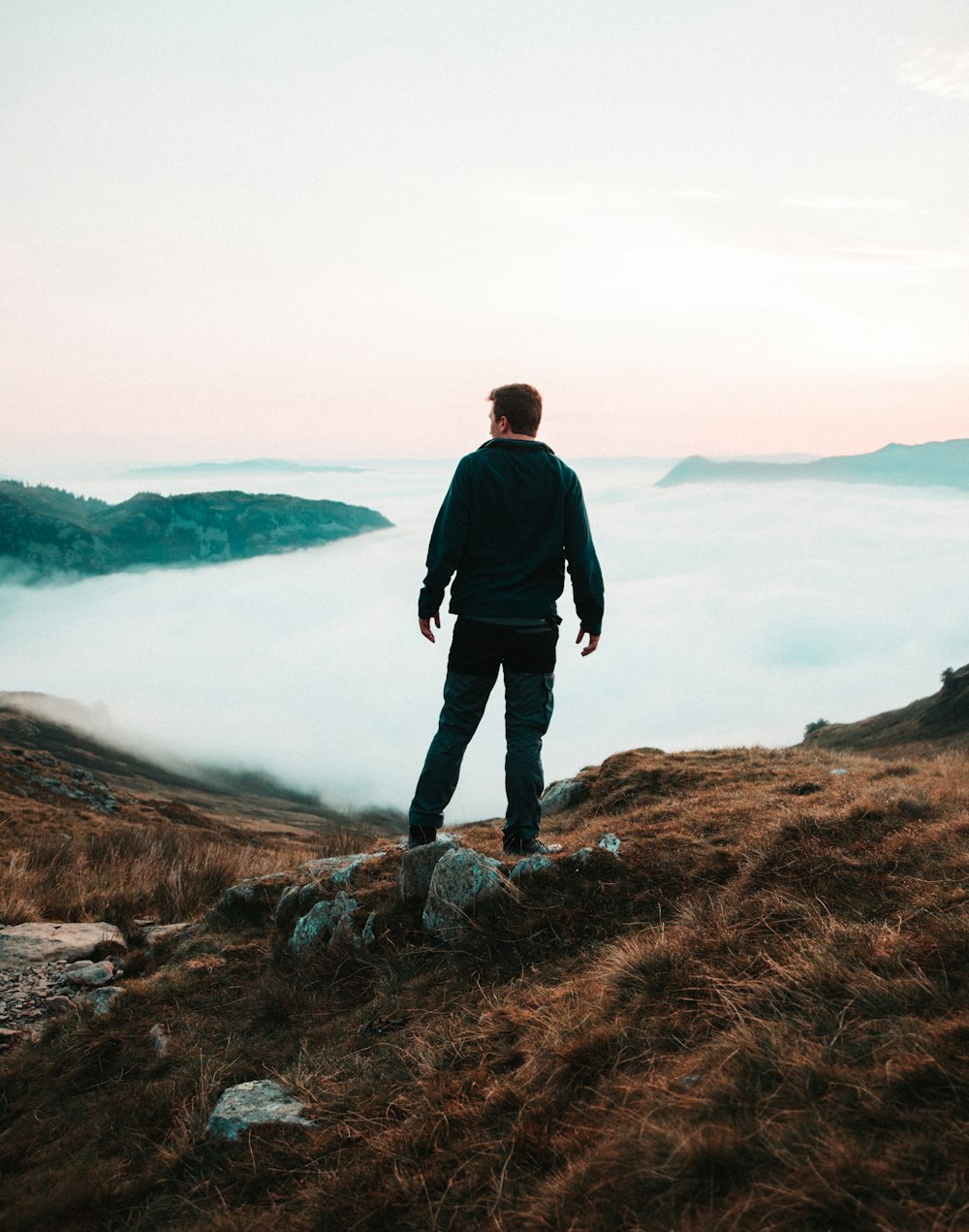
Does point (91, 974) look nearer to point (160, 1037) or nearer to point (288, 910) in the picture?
point (288, 910)

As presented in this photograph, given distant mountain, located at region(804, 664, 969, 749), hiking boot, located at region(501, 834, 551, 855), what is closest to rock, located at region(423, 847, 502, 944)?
hiking boot, located at region(501, 834, 551, 855)

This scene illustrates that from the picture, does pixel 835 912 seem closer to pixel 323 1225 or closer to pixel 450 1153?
pixel 450 1153

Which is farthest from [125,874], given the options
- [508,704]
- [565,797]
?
[565,797]

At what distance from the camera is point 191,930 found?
21.5 ft

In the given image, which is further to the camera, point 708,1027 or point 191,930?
point 191,930

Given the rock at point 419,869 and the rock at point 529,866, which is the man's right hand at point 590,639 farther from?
the rock at point 419,869

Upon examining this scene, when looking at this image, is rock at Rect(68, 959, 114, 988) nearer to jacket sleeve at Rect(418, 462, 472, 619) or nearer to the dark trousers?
the dark trousers

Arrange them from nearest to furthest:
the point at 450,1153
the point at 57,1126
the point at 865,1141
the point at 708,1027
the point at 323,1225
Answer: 1. the point at 865,1141
2. the point at 323,1225
3. the point at 450,1153
4. the point at 708,1027
5. the point at 57,1126

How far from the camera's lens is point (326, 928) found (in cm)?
542

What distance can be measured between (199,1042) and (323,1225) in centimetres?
214

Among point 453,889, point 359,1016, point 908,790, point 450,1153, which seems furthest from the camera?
point 908,790

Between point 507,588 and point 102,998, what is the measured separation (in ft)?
13.4

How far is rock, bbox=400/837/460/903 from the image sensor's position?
5438 millimetres

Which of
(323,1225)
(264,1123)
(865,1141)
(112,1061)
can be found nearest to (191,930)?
(112,1061)
